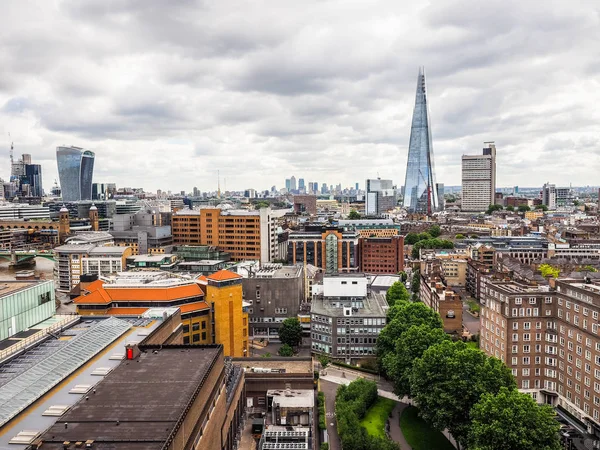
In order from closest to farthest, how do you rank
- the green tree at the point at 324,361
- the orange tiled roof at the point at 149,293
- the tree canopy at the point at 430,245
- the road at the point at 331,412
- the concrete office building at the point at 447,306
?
the road at the point at 331,412
the orange tiled roof at the point at 149,293
the green tree at the point at 324,361
the concrete office building at the point at 447,306
the tree canopy at the point at 430,245

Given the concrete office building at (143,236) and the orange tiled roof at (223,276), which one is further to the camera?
the concrete office building at (143,236)

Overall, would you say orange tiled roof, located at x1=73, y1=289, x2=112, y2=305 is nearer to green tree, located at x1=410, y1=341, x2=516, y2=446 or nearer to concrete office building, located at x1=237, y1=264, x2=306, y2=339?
concrete office building, located at x1=237, y1=264, x2=306, y2=339

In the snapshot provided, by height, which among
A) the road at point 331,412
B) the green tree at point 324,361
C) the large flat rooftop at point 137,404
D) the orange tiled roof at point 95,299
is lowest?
the road at point 331,412

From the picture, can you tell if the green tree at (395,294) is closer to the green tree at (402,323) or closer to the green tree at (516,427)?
the green tree at (402,323)

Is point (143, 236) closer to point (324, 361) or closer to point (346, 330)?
point (346, 330)

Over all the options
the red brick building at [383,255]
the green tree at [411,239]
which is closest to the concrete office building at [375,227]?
the green tree at [411,239]

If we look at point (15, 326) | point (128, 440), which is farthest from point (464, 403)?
point (15, 326)
